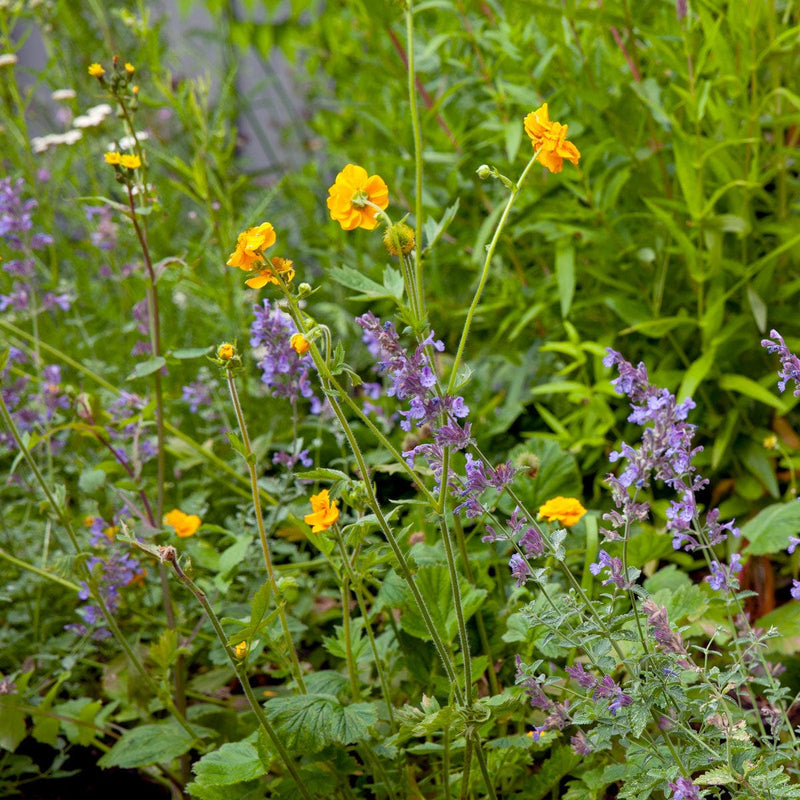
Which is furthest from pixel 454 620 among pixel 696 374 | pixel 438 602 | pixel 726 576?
pixel 696 374

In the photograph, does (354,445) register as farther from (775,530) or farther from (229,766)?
(775,530)

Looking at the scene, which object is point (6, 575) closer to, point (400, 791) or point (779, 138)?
point (400, 791)

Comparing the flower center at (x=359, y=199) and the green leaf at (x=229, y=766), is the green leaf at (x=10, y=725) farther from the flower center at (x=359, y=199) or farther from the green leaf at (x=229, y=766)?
the flower center at (x=359, y=199)

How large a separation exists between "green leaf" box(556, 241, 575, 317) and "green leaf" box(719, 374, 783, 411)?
32 centimetres

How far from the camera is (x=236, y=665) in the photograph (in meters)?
1.03

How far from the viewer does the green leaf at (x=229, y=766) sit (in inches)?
42.9

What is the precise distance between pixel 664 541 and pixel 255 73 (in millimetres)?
3689

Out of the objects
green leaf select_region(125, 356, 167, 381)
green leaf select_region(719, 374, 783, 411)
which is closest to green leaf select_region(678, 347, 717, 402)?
green leaf select_region(719, 374, 783, 411)

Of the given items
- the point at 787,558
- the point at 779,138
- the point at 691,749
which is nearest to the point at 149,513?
the point at 691,749

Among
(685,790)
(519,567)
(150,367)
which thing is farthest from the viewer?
(150,367)

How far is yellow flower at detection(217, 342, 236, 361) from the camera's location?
1038mm

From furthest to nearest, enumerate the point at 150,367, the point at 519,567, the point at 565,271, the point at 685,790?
the point at 565,271 → the point at 150,367 → the point at 519,567 → the point at 685,790

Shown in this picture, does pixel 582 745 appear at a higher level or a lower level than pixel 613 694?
lower

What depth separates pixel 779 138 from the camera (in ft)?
5.50
